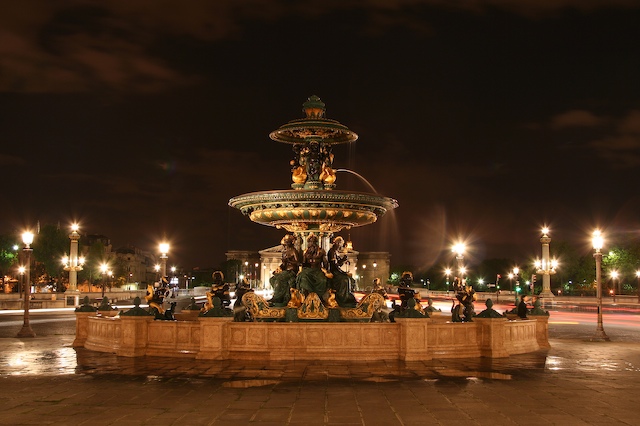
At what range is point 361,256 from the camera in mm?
180000

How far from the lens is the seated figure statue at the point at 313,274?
17984 millimetres

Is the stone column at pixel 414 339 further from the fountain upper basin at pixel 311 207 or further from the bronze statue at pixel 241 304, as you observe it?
the bronze statue at pixel 241 304

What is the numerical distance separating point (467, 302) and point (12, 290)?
8901 centimetres

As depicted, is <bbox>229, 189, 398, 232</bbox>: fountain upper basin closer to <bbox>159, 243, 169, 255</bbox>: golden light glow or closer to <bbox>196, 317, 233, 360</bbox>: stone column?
<bbox>196, 317, 233, 360</bbox>: stone column

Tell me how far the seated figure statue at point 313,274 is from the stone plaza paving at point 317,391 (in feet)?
10.2

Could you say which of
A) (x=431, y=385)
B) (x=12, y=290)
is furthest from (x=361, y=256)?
(x=431, y=385)

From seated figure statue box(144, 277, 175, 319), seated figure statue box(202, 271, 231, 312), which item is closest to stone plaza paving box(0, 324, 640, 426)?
seated figure statue box(144, 277, 175, 319)

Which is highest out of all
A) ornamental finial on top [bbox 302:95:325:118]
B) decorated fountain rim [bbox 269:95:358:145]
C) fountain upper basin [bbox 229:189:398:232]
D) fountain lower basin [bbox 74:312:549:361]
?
ornamental finial on top [bbox 302:95:325:118]

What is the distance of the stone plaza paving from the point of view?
30.5 feet

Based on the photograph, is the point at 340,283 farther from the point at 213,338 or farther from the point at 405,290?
the point at 213,338

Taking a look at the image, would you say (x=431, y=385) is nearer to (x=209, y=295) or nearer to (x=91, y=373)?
(x=91, y=373)

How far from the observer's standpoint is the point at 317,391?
1122 cm

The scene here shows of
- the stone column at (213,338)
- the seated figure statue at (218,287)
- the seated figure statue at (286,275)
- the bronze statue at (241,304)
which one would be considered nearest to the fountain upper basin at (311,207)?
the seated figure statue at (286,275)

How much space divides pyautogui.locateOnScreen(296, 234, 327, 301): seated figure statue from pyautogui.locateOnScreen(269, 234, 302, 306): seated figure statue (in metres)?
0.48
